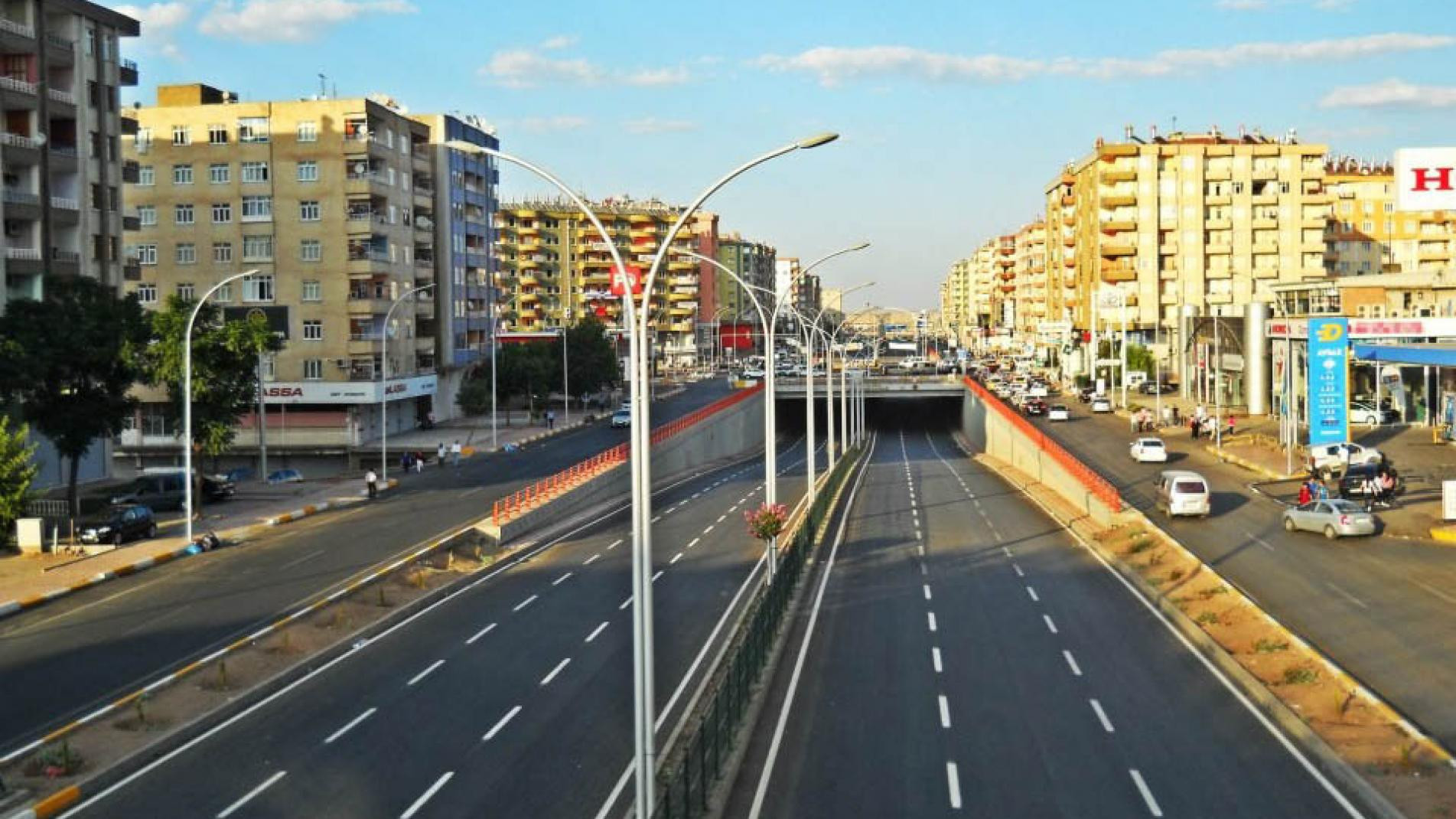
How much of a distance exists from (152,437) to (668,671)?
6780 centimetres

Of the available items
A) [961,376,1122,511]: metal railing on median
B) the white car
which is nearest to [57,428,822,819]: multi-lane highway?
[961,376,1122,511]: metal railing on median

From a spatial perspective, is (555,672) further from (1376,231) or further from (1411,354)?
(1376,231)

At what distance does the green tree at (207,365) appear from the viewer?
52.9 metres

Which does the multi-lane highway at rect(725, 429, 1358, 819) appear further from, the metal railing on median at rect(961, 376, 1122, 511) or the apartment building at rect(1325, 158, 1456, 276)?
the apartment building at rect(1325, 158, 1456, 276)

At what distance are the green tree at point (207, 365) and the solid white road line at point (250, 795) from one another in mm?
35598

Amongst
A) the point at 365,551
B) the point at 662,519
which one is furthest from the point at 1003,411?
the point at 365,551

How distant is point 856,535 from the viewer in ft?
156

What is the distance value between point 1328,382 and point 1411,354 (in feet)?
32.2

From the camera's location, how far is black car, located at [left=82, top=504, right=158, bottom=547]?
43250 millimetres

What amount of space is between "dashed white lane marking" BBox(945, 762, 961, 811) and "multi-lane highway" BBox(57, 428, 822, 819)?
166 inches

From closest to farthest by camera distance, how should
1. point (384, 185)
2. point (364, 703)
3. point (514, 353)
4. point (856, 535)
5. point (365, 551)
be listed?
point (364, 703) < point (365, 551) < point (856, 535) < point (384, 185) < point (514, 353)

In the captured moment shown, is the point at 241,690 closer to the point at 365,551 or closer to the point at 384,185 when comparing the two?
the point at 365,551

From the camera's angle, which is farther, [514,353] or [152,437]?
[514,353]

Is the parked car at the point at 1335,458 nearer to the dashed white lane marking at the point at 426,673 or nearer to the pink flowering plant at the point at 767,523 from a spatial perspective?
the pink flowering plant at the point at 767,523
